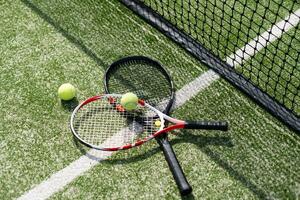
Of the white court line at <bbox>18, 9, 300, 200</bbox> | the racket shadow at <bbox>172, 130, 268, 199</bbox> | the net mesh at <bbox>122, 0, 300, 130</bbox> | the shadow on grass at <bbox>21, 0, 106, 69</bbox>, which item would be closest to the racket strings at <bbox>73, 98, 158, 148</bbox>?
the white court line at <bbox>18, 9, 300, 200</bbox>

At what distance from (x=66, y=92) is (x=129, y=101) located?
2.08ft

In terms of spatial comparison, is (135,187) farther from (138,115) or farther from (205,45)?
(205,45)

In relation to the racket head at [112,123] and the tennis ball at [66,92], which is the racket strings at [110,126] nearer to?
the racket head at [112,123]

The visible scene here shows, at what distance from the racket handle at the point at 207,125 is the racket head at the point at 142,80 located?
287 millimetres

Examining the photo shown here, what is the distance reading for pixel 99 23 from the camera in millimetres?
5023

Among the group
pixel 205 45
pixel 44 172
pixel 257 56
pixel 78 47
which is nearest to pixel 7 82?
pixel 78 47

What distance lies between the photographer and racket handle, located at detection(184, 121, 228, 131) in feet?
13.0

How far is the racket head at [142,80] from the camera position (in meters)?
4.21

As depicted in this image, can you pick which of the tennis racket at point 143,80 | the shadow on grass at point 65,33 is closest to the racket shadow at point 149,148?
the tennis racket at point 143,80

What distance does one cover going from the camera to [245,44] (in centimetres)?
471

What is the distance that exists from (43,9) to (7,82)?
3.47 ft

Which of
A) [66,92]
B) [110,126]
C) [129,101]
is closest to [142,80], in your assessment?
[129,101]

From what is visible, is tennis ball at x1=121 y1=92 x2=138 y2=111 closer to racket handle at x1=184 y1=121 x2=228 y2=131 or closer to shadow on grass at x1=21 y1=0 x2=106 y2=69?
racket handle at x1=184 y1=121 x2=228 y2=131

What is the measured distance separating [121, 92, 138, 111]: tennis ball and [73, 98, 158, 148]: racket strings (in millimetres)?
95
